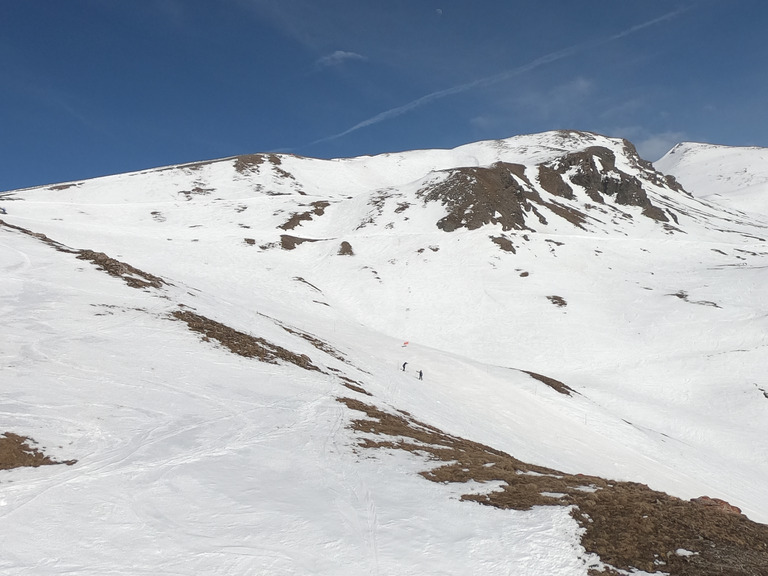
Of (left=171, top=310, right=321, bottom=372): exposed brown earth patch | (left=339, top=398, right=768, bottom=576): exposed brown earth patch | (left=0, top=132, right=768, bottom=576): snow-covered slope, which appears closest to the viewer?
(left=339, top=398, right=768, bottom=576): exposed brown earth patch

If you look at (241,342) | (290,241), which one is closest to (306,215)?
(290,241)

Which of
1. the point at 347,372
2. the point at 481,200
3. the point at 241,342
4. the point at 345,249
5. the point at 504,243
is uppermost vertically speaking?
the point at 481,200

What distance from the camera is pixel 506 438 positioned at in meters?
21.5

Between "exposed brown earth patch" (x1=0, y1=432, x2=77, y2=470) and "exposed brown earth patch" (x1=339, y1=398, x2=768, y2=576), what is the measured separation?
26.9ft

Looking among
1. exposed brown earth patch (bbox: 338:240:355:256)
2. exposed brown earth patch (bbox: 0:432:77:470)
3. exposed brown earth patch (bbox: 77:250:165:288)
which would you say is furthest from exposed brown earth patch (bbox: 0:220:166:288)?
exposed brown earth patch (bbox: 338:240:355:256)

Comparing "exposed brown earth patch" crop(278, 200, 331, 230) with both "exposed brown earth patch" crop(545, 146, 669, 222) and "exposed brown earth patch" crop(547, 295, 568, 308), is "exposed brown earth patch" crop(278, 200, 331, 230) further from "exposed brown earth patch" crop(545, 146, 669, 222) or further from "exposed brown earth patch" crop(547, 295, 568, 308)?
"exposed brown earth patch" crop(545, 146, 669, 222)

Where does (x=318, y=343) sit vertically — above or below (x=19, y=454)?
above

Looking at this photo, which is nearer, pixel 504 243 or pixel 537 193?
pixel 504 243

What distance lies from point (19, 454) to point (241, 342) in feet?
39.4

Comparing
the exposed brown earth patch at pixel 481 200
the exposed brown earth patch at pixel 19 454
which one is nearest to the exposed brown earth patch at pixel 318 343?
the exposed brown earth patch at pixel 19 454

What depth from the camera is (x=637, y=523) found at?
7.15 m

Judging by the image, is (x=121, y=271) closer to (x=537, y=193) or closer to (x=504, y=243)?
(x=504, y=243)

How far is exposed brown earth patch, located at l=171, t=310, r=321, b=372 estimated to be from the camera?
798 inches

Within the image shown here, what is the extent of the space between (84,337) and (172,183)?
100 m
